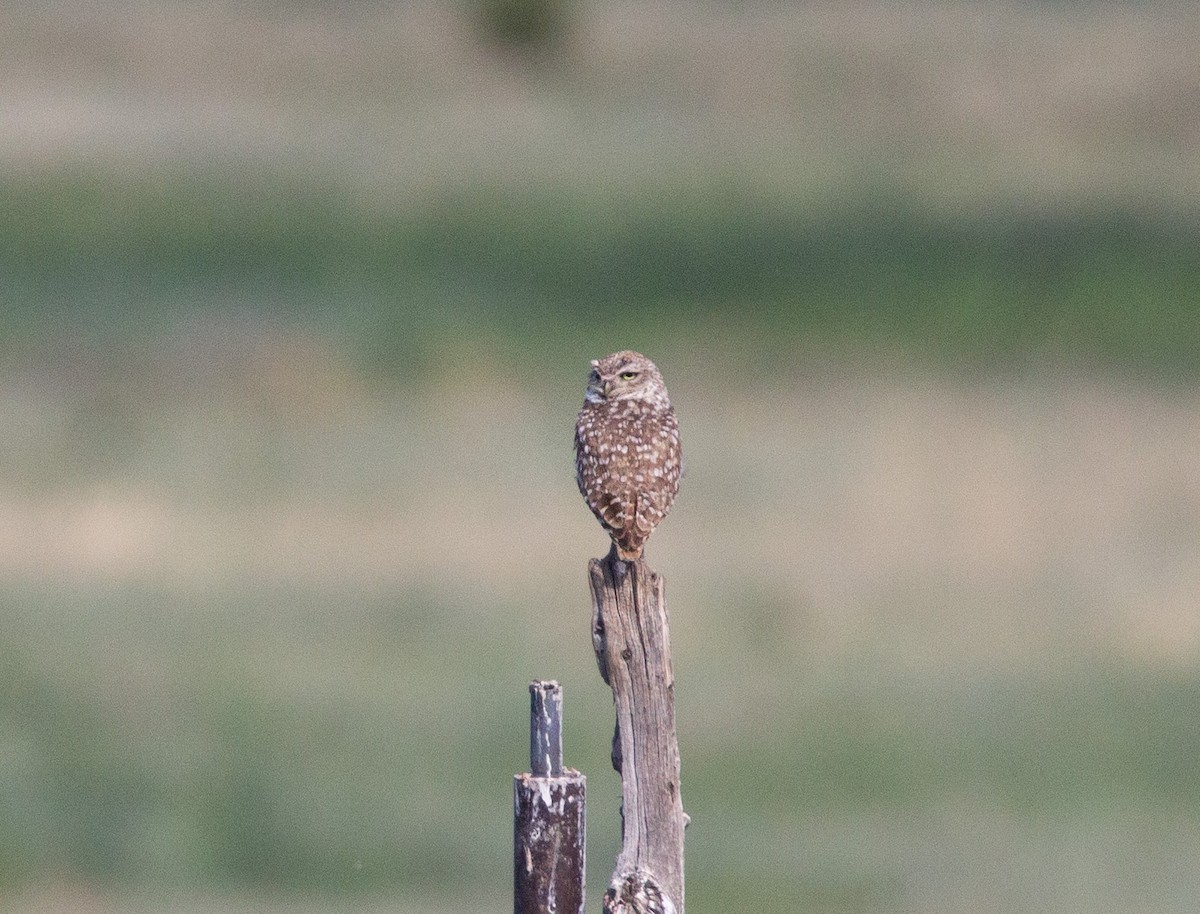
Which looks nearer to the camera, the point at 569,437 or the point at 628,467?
the point at 628,467

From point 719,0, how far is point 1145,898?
29257 mm

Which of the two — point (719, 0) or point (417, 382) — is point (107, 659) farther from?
point (719, 0)

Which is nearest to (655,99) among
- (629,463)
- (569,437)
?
(569,437)

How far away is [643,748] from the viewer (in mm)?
7492

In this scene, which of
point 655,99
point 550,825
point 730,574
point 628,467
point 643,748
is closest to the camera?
point 550,825

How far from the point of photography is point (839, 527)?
28.8 metres

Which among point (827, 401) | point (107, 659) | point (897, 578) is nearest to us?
point (107, 659)

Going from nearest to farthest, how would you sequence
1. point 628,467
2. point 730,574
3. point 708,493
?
point 628,467 → point 730,574 → point 708,493

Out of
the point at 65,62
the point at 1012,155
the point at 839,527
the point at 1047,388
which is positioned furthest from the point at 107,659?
the point at 1012,155

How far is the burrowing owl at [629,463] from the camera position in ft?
29.6

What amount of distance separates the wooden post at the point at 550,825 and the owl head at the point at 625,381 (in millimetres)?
3512

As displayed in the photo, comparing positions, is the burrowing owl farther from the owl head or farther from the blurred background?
the blurred background

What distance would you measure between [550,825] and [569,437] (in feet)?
73.3

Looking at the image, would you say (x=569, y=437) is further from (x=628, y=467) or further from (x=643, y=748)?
(x=643, y=748)
